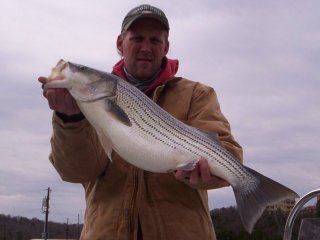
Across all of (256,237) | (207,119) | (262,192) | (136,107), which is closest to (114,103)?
(136,107)

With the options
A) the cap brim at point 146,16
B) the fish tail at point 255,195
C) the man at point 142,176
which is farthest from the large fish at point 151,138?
the cap brim at point 146,16

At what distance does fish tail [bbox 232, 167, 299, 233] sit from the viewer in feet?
15.9

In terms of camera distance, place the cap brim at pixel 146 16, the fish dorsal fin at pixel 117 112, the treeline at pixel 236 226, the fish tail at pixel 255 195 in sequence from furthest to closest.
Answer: the treeline at pixel 236 226 → the cap brim at pixel 146 16 → the fish dorsal fin at pixel 117 112 → the fish tail at pixel 255 195

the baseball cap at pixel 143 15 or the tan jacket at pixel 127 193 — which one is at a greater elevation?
the baseball cap at pixel 143 15

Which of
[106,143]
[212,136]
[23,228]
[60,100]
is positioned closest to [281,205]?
[212,136]

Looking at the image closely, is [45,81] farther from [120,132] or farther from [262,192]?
[262,192]

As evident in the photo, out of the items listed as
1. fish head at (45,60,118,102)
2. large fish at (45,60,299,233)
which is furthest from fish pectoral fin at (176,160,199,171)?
fish head at (45,60,118,102)

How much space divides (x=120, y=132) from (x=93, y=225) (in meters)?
1.06

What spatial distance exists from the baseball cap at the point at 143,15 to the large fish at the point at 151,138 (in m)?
0.98

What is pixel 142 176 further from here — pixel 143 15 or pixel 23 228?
pixel 23 228

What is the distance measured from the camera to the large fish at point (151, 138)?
4.93m

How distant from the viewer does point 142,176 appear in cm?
523

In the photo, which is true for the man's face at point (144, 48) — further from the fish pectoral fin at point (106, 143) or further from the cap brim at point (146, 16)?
the fish pectoral fin at point (106, 143)

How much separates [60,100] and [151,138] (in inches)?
39.8
